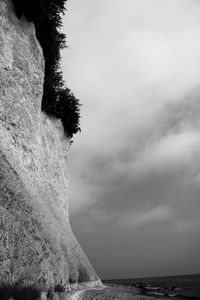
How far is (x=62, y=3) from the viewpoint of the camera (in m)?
18.2

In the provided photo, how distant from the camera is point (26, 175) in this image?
485 inches

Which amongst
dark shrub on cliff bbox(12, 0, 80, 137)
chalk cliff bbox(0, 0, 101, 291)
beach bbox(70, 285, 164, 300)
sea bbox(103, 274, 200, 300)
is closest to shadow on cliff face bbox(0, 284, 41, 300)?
chalk cliff bbox(0, 0, 101, 291)

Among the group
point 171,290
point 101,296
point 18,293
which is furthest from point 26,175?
point 171,290

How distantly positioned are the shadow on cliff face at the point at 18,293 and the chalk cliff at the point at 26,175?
0.15 metres

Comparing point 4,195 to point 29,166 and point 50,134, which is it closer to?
point 29,166

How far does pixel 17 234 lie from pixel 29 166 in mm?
6022

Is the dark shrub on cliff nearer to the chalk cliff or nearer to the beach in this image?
the chalk cliff

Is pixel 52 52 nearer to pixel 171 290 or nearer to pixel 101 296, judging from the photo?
pixel 101 296

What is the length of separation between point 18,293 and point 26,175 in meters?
5.96

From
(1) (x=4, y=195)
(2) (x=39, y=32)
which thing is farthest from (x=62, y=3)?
(1) (x=4, y=195)

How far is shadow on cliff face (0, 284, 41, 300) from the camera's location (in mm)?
6680

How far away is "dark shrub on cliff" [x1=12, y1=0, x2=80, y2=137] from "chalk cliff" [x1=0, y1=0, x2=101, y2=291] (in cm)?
72

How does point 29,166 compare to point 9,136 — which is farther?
point 29,166

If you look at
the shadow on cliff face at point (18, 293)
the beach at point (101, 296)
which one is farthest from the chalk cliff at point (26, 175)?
the beach at point (101, 296)
